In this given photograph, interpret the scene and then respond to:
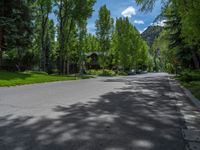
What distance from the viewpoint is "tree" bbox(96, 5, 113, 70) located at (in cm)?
5847

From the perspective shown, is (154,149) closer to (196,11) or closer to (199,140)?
(199,140)

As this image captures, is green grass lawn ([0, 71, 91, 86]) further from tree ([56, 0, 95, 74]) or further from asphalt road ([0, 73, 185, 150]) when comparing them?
tree ([56, 0, 95, 74])

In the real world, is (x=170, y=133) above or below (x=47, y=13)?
below

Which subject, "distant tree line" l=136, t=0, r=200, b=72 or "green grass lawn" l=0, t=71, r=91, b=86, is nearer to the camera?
"distant tree line" l=136, t=0, r=200, b=72

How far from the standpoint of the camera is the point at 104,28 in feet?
193

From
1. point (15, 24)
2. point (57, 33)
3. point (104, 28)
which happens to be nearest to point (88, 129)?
point (15, 24)

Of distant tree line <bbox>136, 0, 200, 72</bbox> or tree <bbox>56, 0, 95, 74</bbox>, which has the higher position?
tree <bbox>56, 0, 95, 74</bbox>

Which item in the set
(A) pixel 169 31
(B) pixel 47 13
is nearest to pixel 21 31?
(B) pixel 47 13

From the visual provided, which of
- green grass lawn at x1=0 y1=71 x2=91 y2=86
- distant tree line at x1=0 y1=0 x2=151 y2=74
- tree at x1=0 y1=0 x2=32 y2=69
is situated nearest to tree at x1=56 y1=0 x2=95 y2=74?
distant tree line at x1=0 y1=0 x2=151 y2=74

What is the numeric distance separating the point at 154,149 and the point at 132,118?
2459 mm

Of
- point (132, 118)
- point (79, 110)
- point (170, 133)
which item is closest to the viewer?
point (170, 133)

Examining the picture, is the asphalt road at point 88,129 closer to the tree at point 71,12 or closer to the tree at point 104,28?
the tree at point 71,12

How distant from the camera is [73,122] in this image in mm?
6082

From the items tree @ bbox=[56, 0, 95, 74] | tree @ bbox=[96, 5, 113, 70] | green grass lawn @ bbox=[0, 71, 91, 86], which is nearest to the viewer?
green grass lawn @ bbox=[0, 71, 91, 86]
